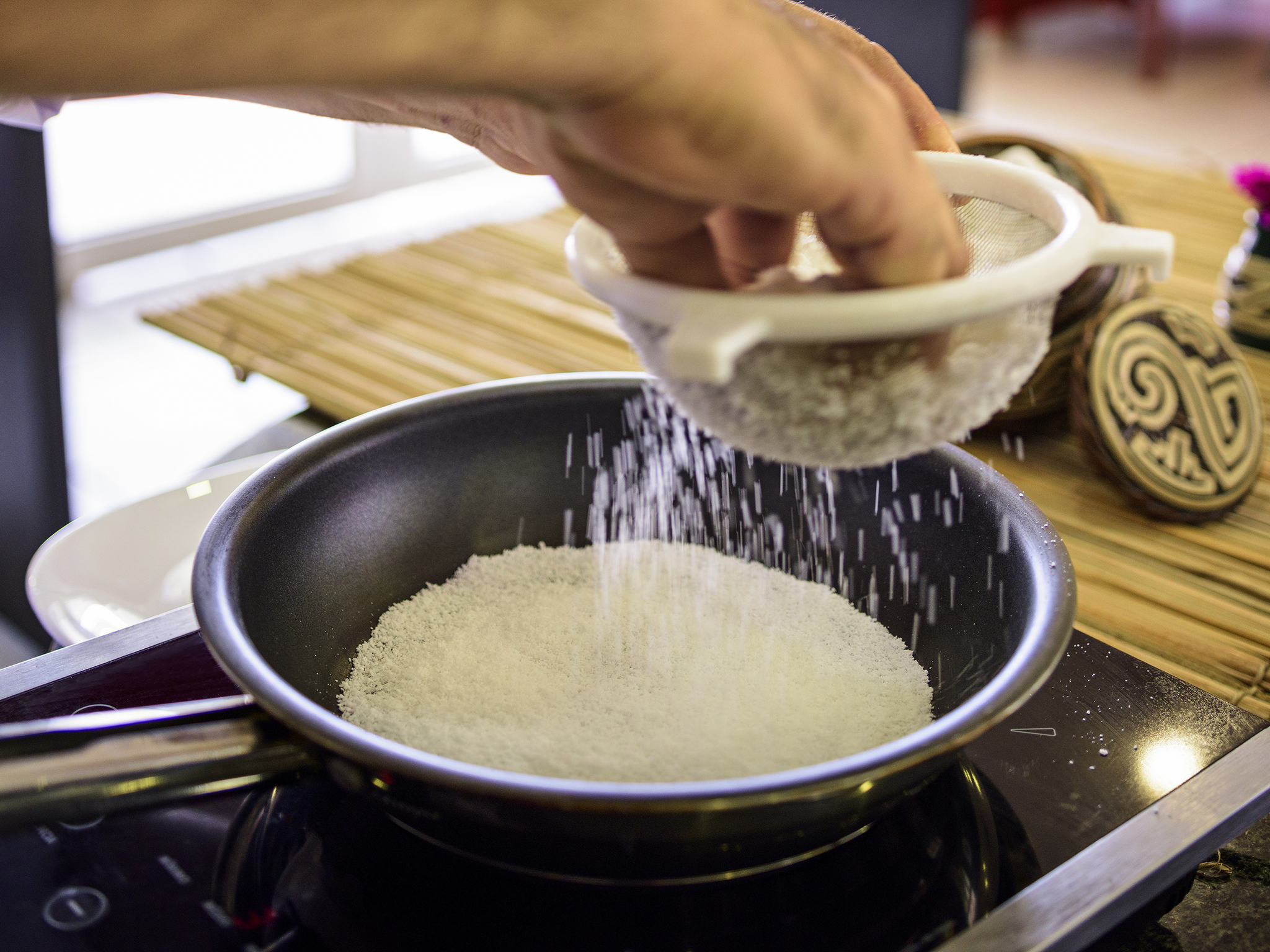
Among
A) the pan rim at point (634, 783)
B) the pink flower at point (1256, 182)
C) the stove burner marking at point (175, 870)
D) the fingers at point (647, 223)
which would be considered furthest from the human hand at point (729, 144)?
the pink flower at point (1256, 182)

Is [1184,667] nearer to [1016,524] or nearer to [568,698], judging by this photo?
[1016,524]

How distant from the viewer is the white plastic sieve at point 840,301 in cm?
35

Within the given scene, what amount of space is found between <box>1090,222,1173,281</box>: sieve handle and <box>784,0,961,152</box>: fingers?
13 cm

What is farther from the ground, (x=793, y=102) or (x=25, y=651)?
(x=793, y=102)

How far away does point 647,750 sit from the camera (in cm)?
50

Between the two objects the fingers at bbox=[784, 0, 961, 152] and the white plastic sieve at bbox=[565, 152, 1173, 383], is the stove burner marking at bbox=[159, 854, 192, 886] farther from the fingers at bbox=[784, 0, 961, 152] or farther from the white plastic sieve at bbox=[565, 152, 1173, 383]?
the fingers at bbox=[784, 0, 961, 152]

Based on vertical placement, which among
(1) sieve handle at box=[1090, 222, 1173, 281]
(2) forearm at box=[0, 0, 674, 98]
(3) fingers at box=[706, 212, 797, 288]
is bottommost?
(3) fingers at box=[706, 212, 797, 288]

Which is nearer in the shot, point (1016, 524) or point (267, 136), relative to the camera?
point (1016, 524)

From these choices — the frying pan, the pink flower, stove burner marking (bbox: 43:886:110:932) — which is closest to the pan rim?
the frying pan

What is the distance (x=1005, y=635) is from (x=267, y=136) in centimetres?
273

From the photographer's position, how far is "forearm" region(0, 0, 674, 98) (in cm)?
29

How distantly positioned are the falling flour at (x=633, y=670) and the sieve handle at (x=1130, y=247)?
22 cm

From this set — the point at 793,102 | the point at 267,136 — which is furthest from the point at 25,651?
the point at 267,136

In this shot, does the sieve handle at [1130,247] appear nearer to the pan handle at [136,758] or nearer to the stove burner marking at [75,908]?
the pan handle at [136,758]
